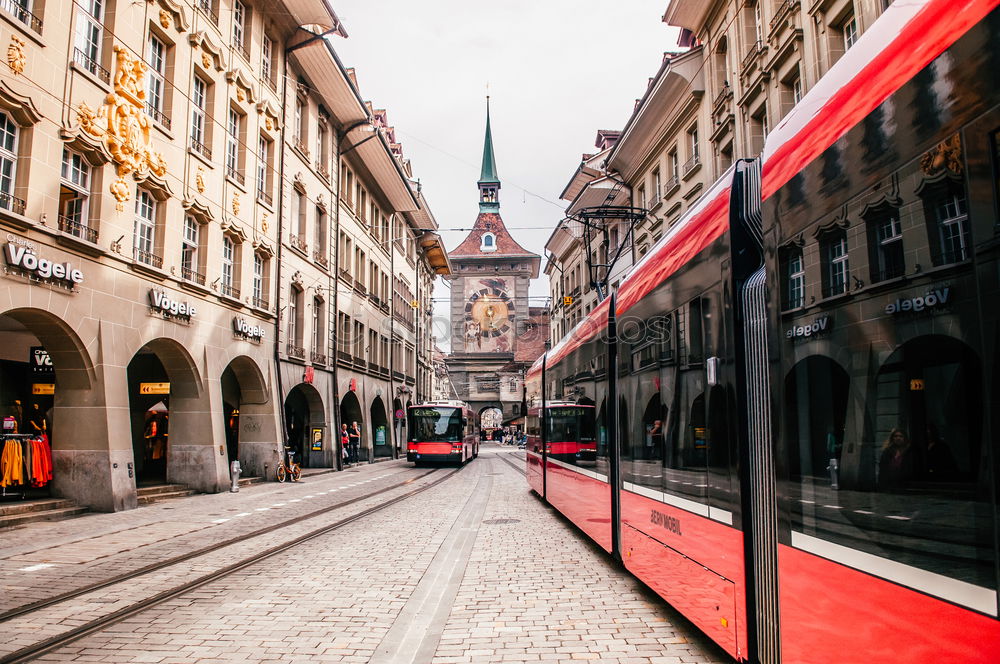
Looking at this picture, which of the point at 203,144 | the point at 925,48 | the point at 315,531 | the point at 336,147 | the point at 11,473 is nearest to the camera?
the point at 925,48

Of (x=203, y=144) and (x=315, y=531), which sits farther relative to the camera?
(x=203, y=144)

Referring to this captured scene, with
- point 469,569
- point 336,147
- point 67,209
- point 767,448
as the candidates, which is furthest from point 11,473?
point 336,147

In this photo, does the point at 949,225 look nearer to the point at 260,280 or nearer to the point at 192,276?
the point at 192,276

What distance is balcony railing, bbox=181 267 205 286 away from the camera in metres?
17.9

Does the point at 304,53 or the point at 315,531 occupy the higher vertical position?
the point at 304,53

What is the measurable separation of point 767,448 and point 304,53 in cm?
2499

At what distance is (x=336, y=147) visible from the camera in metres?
31.2

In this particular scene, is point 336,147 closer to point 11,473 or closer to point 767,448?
point 11,473

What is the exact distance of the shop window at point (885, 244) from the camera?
263 cm

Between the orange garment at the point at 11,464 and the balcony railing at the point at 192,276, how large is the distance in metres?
5.71

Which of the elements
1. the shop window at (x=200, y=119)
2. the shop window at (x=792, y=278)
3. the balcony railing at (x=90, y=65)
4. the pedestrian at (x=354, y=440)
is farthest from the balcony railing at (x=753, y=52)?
the pedestrian at (x=354, y=440)

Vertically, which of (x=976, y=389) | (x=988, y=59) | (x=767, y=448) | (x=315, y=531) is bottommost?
(x=315, y=531)

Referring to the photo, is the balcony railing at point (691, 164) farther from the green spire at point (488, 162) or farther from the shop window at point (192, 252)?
the green spire at point (488, 162)

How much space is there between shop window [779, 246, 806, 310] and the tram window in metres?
0.30
